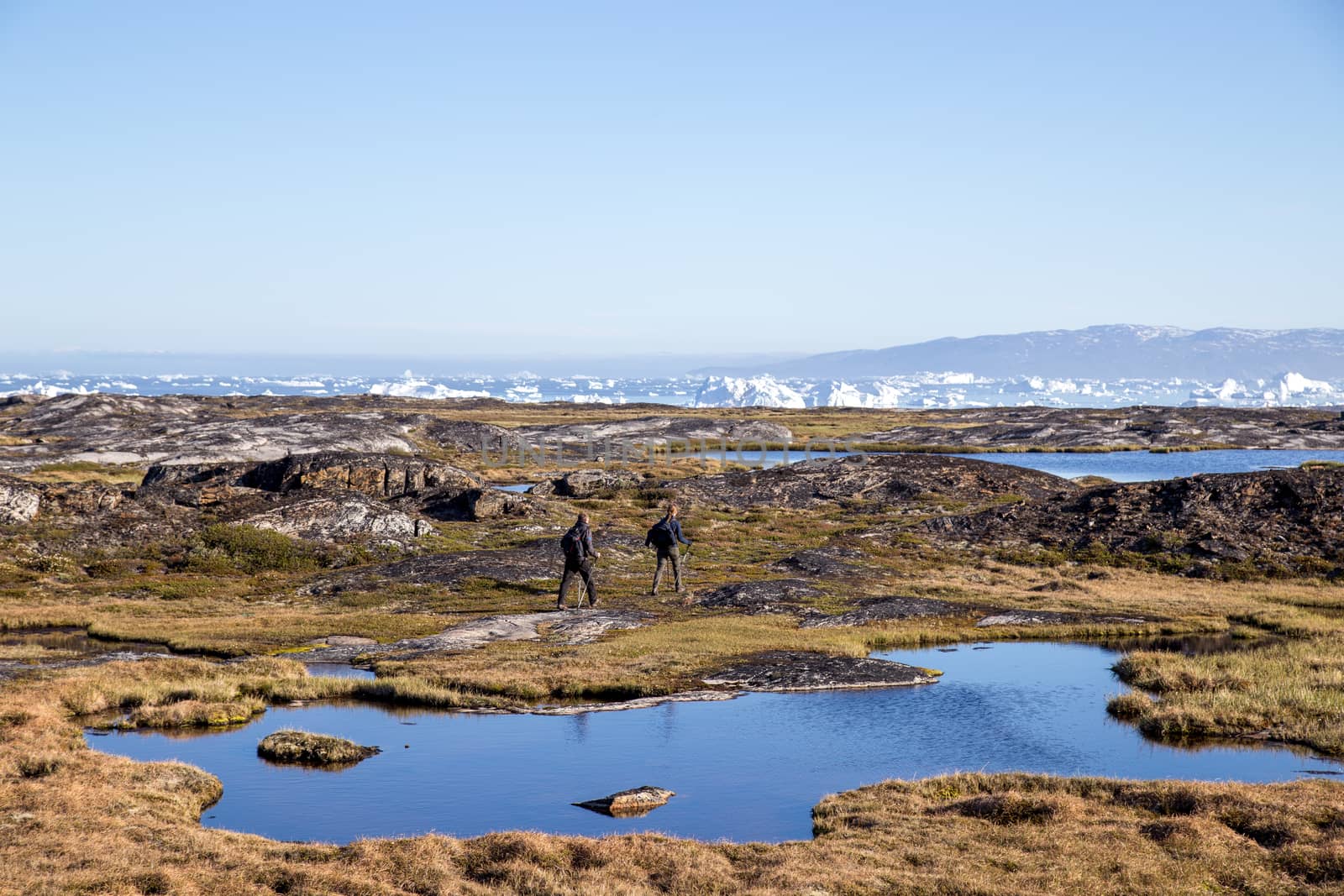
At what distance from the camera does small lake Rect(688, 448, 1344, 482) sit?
109 metres

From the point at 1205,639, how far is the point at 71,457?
9477 cm

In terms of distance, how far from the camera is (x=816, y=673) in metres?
30.8

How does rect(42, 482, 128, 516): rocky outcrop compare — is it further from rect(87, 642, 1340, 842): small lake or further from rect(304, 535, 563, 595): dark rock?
rect(87, 642, 1340, 842): small lake

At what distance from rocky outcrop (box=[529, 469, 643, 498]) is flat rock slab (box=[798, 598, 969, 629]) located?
124 feet

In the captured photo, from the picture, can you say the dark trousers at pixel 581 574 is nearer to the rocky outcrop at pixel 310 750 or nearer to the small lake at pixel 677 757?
the small lake at pixel 677 757

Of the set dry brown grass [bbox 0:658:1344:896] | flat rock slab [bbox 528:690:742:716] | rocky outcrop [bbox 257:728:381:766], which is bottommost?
flat rock slab [bbox 528:690:742:716]

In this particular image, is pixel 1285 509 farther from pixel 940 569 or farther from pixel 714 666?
pixel 714 666

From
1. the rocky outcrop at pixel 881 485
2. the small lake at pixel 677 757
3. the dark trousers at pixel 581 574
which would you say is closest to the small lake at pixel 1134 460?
the rocky outcrop at pixel 881 485

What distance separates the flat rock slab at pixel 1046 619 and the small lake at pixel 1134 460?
2471 inches

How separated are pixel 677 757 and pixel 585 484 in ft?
182

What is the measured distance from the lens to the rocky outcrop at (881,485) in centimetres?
7788

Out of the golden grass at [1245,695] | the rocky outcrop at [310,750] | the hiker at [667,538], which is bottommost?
the rocky outcrop at [310,750]

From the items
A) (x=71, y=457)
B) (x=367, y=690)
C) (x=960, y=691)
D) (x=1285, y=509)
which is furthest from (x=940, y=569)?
(x=71, y=457)

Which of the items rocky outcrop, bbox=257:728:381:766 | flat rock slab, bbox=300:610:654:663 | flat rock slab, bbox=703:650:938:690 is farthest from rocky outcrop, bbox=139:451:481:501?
rocky outcrop, bbox=257:728:381:766
